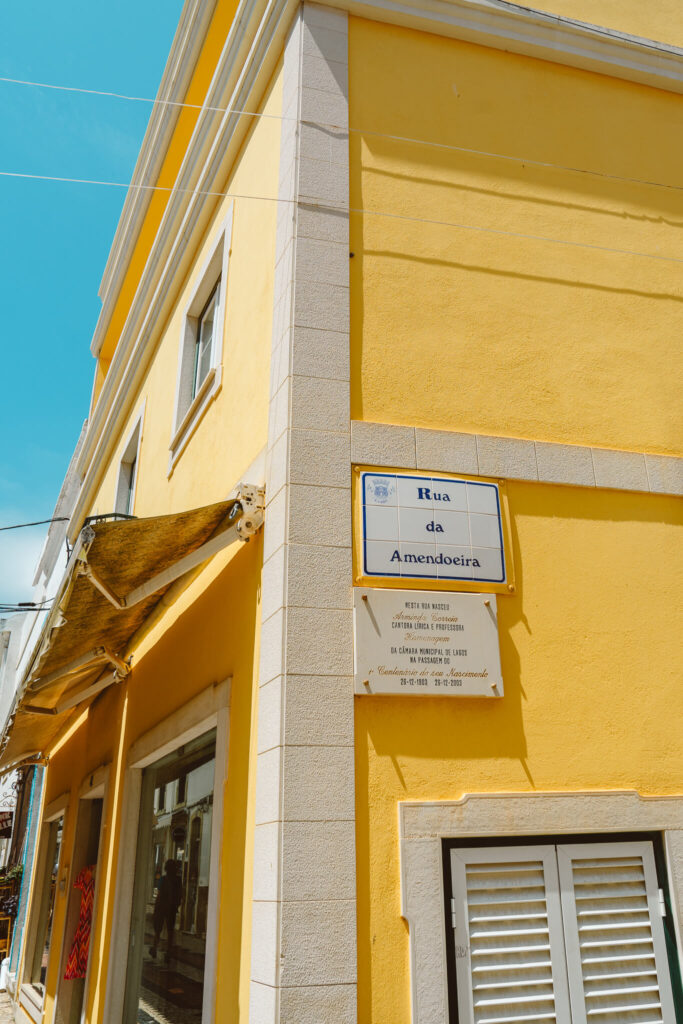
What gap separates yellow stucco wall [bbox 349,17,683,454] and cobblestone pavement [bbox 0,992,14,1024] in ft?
45.1

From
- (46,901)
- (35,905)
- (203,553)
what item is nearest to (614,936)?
(203,553)

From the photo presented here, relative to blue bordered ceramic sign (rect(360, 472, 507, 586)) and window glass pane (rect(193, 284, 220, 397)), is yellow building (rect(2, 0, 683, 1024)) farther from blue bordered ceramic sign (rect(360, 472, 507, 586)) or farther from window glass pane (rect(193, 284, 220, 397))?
window glass pane (rect(193, 284, 220, 397))

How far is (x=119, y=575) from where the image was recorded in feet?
17.9

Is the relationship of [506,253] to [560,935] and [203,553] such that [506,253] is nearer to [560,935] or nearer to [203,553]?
[203,553]

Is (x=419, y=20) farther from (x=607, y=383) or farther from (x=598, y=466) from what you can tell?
(x=598, y=466)

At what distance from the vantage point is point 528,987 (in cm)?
405

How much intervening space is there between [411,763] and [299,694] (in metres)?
0.63

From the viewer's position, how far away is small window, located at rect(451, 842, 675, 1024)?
13.2 ft

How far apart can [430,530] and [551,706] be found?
3.55 feet

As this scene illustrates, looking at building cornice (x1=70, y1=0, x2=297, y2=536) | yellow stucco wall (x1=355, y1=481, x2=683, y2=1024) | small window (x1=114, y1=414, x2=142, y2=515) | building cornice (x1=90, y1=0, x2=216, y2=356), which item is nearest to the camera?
yellow stucco wall (x1=355, y1=481, x2=683, y2=1024)

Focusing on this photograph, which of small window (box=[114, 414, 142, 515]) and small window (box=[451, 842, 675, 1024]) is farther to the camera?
small window (box=[114, 414, 142, 515])

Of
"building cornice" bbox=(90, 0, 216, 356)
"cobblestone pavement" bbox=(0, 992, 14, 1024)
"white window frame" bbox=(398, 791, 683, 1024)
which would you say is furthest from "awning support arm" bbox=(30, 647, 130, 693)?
"cobblestone pavement" bbox=(0, 992, 14, 1024)

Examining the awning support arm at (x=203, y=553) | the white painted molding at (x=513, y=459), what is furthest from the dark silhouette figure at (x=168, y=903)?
the white painted molding at (x=513, y=459)

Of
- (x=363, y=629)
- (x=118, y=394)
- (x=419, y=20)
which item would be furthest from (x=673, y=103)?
(x=118, y=394)
